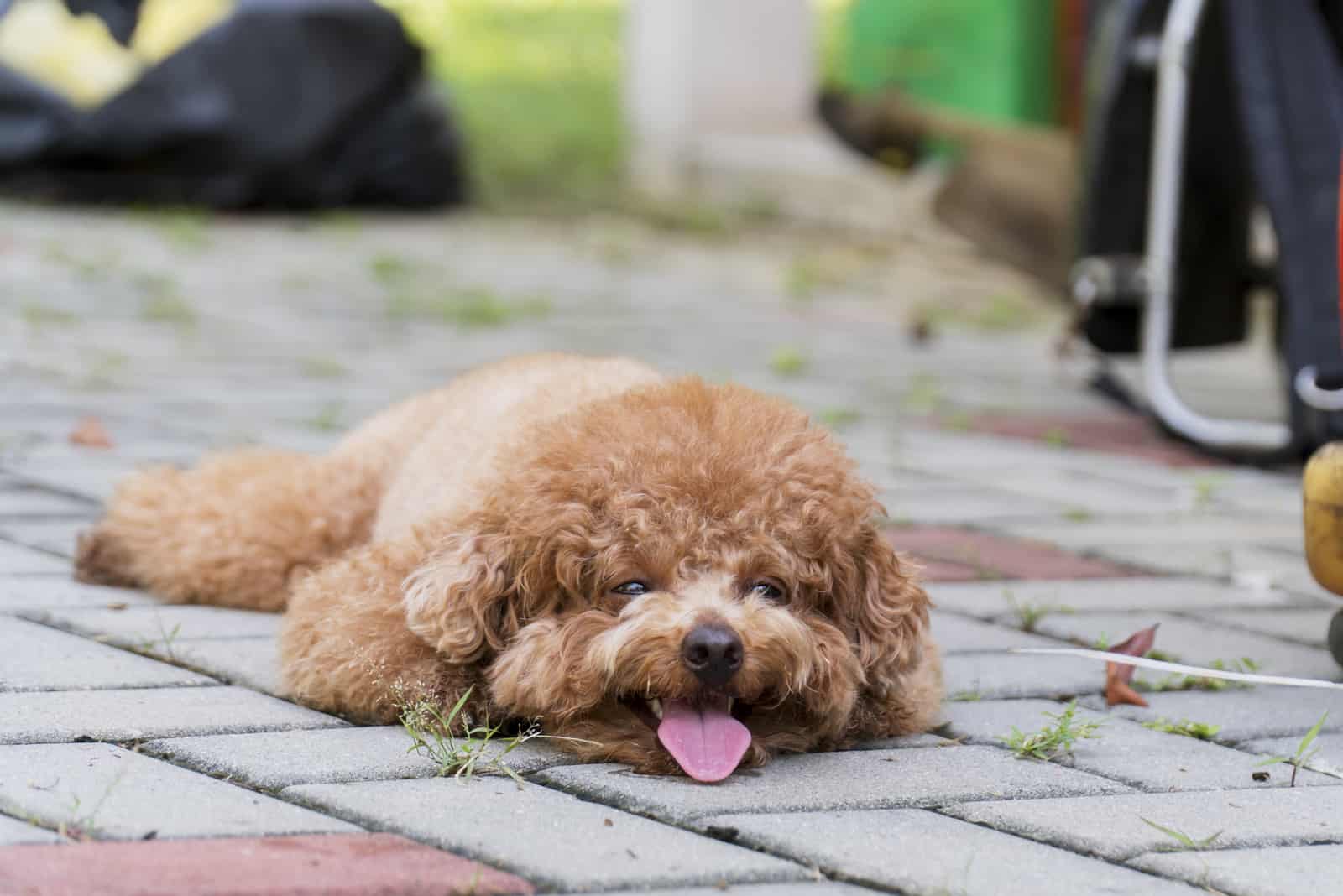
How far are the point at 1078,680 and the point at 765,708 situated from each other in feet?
2.54

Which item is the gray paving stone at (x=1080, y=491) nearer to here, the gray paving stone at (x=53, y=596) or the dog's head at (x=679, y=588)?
the dog's head at (x=679, y=588)

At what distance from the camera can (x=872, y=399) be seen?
5.93 metres

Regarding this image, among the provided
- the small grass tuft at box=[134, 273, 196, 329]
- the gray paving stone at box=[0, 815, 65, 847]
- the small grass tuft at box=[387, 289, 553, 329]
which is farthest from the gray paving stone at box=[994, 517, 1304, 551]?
the small grass tuft at box=[134, 273, 196, 329]

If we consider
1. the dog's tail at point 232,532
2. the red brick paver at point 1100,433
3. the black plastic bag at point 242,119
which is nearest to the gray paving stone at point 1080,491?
the red brick paver at point 1100,433

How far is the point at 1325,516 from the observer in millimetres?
3004

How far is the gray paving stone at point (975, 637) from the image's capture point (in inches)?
133

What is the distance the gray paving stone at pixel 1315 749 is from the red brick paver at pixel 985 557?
40.2 inches

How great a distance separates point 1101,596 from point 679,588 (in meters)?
1.45

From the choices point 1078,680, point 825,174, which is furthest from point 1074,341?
point 825,174

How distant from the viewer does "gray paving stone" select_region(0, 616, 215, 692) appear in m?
2.81

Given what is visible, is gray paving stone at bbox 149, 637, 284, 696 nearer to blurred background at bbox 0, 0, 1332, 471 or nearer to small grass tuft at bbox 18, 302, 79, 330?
blurred background at bbox 0, 0, 1332, 471

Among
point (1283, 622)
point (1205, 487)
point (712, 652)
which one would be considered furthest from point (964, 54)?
point (712, 652)

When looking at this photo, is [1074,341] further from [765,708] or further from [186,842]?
[186,842]

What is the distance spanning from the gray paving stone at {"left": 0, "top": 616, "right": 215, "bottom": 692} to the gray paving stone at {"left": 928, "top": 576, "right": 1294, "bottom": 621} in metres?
1.53
